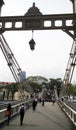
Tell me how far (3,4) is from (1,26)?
18.9ft

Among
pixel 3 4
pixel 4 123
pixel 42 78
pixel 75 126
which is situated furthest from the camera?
pixel 42 78

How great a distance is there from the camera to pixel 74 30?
50.2 ft

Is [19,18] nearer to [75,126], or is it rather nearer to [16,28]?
[16,28]

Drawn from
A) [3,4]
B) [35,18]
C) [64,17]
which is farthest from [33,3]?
[3,4]

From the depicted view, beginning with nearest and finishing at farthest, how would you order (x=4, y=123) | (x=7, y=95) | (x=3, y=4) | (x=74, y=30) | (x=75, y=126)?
(x=74, y=30)
(x=75, y=126)
(x=4, y=123)
(x=3, y=4)
(x=7, y=95)

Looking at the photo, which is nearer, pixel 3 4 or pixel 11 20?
pixel 11 20

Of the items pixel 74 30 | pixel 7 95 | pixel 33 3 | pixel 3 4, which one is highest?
pixel 3 4

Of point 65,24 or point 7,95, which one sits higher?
point 65,24

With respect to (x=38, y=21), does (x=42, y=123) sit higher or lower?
lower

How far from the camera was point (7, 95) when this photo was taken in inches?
3920

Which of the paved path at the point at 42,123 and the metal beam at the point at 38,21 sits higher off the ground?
the metal beam at the point at 38,21

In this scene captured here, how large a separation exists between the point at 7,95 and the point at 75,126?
276ft

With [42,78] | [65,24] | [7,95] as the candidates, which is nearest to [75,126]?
[65,24]

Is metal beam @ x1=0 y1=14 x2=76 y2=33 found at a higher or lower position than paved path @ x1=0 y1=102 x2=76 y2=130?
higher
